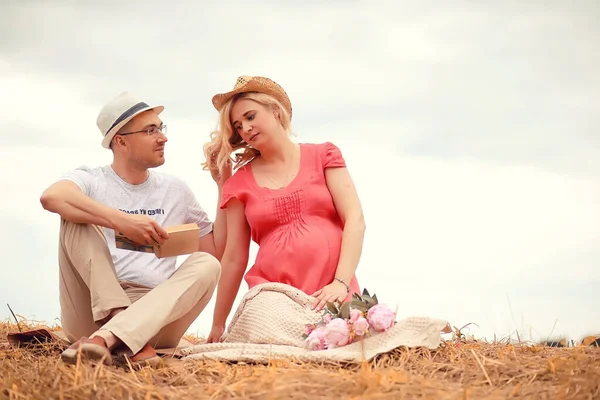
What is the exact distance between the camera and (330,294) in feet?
16.9

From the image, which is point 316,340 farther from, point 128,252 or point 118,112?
point 118,112

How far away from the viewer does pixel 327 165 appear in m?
5.62

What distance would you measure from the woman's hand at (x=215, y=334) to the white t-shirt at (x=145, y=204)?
542 millimetres

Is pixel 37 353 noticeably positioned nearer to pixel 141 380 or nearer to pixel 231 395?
pixel 141 380

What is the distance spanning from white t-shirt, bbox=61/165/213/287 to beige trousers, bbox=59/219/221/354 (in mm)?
172

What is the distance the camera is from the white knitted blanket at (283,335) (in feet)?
14.8

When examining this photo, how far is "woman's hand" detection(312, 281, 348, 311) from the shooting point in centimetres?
511

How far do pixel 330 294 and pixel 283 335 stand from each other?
438mm

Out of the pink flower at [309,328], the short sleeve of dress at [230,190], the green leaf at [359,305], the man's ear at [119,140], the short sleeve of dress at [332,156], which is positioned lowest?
the pink flower at [309,328]

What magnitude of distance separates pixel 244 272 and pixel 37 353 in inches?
62.8

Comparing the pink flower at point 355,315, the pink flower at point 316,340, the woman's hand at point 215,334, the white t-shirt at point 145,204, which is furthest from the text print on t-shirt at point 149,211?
the pink flower at point 355,315

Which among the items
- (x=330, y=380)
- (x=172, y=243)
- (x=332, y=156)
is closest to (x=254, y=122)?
(x=332, y=156)

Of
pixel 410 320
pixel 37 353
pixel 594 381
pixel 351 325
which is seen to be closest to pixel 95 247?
pixel 37 353

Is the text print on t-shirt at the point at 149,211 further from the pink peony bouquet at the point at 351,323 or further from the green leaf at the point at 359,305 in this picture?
the green leaf at the point at 359,305
